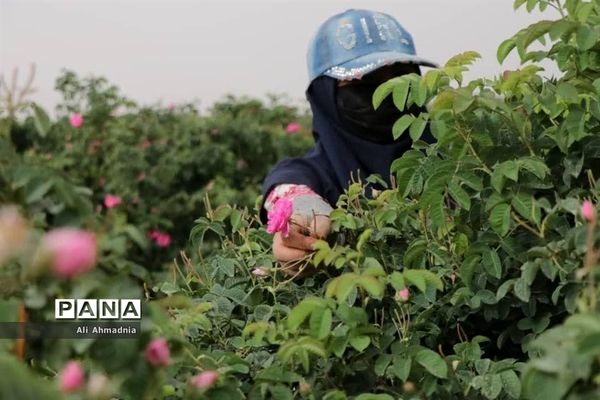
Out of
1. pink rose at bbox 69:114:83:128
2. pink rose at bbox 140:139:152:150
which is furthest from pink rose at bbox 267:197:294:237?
pink rose at bbox 69:114:83:128

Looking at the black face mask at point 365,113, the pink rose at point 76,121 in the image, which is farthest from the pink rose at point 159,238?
the black face mask at point 365,113

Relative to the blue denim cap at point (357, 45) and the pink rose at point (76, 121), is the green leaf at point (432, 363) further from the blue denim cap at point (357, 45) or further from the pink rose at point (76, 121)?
the pink rose at point (76, 121)

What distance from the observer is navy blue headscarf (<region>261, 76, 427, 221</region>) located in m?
2.52

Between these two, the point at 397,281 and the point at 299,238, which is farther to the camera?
the point at 299,238

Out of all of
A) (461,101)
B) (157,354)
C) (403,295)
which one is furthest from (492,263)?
(157,354)

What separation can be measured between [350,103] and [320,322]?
4.24ft

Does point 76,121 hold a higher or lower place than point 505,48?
lower

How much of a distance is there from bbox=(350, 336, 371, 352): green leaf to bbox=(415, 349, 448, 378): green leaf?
82 millimetres

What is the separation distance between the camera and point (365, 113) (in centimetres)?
255

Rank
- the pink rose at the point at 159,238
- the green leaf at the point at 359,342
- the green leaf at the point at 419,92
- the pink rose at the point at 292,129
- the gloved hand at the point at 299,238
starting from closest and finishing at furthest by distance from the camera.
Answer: the green leaf at the point at 359,342 < the green leaf at the point at 419,92 < the gloved hand at the point at 299,238 < the pink rose at the point at 159,238 < the pink rose at the point at 292,129

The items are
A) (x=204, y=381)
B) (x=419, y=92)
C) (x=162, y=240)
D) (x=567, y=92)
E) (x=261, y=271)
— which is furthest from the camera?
(x=162, y=240)

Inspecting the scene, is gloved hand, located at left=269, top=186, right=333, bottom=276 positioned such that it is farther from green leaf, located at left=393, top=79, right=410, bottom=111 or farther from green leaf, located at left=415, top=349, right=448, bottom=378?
green leaf, located at left=415, top=349, right=448, bottom=378

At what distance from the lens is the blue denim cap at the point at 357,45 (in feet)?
8.22

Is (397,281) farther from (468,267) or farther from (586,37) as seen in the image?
(586,37)
